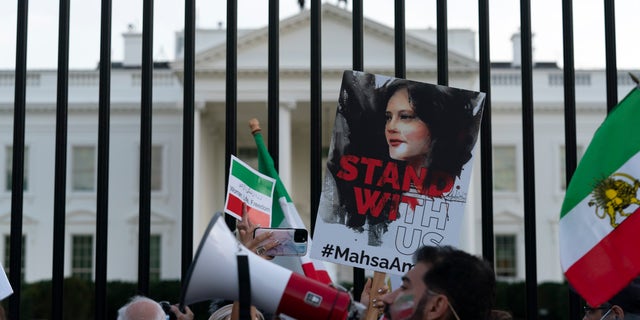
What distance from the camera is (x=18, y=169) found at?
4566mm

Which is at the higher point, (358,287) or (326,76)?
(326,76)

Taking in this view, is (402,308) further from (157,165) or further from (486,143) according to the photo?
(157,165)

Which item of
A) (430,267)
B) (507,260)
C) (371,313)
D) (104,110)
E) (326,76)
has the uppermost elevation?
(326,76)

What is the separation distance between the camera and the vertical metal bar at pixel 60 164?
4383 millimetres

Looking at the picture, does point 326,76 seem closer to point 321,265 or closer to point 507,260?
point 507,260

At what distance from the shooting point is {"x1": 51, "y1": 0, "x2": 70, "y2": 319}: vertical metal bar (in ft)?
14.4

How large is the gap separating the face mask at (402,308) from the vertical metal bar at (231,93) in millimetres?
1562

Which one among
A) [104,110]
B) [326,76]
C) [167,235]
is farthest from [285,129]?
[104,110]

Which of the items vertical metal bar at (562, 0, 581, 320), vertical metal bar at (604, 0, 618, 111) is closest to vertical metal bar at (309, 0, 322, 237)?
vertical metal bar at (562, 0, 581, 320)

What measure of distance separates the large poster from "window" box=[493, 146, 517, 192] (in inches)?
1469

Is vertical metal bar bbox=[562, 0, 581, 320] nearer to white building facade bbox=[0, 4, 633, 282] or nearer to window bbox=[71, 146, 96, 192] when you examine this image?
white building facade bbox=[0, 4, 633, 282]

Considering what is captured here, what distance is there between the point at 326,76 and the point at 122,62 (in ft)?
41.2

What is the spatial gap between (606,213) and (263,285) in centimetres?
160

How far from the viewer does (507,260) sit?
4088 cm
